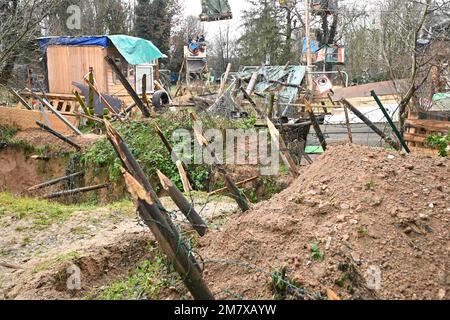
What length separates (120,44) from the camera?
Answer: 64.6 ft

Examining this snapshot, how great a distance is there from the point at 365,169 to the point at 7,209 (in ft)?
18.5

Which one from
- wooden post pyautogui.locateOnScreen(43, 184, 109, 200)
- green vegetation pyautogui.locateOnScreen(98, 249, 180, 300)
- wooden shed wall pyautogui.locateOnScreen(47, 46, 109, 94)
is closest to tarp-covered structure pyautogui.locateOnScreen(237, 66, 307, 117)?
wooden shed wall pyautogui.locateOnScreen(47, 46, 109, 94)

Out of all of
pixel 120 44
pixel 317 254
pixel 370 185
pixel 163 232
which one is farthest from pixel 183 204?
pixel 120 44

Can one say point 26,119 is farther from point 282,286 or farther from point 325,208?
point 282,286

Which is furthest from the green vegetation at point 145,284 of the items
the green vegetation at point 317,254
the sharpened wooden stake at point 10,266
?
the sharpened wooden stake at point 10,266

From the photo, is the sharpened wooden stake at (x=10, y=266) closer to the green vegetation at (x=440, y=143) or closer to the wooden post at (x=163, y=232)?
the wooden post at (x=163, y=232)

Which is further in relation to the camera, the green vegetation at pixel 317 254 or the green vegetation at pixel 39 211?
the green vegetation at pixel 39 211

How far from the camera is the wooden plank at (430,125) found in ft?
31.2

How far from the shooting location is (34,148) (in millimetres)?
12734

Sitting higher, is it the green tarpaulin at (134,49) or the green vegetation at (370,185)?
the green tarpaulin at (134,49)

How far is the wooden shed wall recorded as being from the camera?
64.8ft

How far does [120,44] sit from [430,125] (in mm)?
13727

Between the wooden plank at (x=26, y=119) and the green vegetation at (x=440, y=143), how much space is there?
29.4 ft
